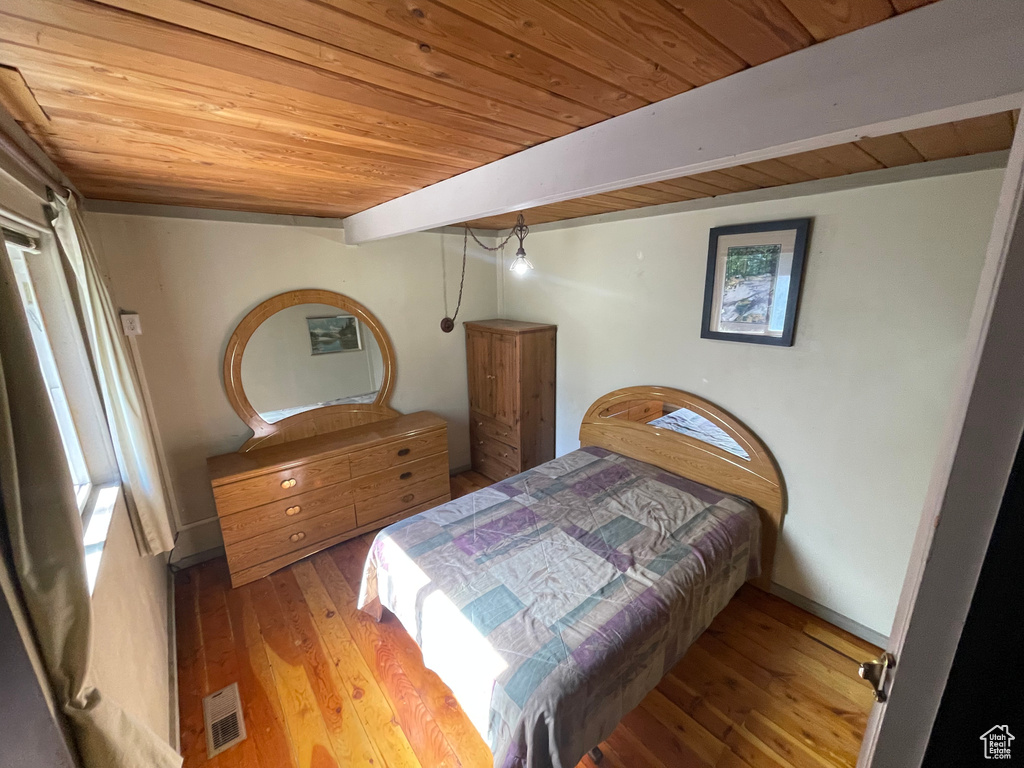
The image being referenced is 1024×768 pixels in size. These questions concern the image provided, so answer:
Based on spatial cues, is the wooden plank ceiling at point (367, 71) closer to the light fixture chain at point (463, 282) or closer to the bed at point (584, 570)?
the bed at point (584, 570)

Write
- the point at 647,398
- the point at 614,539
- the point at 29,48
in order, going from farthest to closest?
the point at 647,398
the point at 614,539
the point at 29,48

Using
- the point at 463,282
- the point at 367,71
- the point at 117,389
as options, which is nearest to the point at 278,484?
the point at 117,389

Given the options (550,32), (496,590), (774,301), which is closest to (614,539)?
(496,590)

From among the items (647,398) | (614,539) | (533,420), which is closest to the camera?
(614,539)

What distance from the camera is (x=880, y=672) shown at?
2.15 feet

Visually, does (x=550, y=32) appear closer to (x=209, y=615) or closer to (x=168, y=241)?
(x=168, y=241)

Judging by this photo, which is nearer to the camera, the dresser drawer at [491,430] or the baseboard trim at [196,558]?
the baseboard trim at [196,558]

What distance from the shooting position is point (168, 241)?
2.22 m

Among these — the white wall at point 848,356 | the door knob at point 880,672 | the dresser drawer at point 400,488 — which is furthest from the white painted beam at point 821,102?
the dresser drawer at point 400,488

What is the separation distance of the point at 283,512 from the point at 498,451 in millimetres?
1600

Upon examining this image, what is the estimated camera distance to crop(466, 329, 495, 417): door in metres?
3.29

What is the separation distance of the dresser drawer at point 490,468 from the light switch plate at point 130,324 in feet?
7.97

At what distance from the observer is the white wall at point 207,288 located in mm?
2185

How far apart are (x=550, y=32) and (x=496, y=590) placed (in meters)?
1.66
